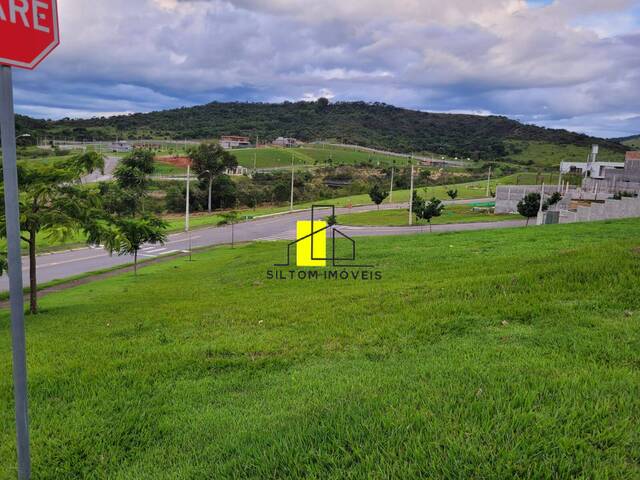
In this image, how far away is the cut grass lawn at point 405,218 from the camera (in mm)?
43688

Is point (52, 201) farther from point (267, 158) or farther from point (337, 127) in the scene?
point (337, 127)

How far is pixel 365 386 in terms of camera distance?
12.9 ft

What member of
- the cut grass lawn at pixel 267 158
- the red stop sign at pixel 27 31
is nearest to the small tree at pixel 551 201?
the red stop sign at pixel 27 31

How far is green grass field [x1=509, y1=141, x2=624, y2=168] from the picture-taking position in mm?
106025

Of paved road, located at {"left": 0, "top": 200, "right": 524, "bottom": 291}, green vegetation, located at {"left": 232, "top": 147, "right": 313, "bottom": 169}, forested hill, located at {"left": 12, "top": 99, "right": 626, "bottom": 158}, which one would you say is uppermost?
forested hill, located at {"left": 12, "top": 99, "right": 626, "bottom": 158}

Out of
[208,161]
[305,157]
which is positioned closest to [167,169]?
[208,161]

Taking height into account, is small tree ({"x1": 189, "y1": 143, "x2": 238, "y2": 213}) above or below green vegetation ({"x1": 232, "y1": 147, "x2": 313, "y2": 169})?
below

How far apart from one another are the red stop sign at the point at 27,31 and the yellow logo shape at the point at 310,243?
11.3m

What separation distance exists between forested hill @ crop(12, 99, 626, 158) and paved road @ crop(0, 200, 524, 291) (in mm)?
88848

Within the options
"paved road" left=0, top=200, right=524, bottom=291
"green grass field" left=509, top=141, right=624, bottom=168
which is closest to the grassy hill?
"green grass field" left=509, top=141, right=624, bottom=168

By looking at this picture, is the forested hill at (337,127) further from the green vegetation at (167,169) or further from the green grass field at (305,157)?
the green vegetation at (167,169)

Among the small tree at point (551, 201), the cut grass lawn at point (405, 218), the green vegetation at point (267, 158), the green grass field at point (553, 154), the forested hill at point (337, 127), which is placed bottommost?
the cut grass lawn at point (405, 218)

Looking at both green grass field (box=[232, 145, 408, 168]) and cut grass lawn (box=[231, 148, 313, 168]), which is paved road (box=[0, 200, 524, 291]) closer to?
cut grass lawn (box=[231, 148, 313, 168])

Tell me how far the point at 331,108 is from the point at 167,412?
7162 inches
